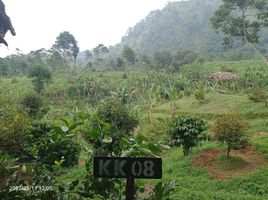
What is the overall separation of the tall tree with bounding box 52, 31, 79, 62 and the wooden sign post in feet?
190

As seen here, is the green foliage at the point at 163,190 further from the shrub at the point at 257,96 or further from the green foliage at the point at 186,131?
the shrub at the point at 257,96

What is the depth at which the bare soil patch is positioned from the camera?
11.2 meters

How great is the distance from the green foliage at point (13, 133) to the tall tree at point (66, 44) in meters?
46.5

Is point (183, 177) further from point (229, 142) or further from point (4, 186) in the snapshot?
point (4, 186)

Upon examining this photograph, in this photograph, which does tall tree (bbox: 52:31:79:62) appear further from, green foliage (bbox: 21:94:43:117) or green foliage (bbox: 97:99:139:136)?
green foliage (bbox: 97:99:139:136)

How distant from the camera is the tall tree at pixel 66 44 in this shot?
58.1 m

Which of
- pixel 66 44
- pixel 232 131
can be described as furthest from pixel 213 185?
pixel 66 44

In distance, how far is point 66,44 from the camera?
58844 millimetres

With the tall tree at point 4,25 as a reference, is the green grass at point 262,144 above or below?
below

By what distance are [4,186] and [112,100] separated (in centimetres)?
1418

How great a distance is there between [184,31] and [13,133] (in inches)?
3194

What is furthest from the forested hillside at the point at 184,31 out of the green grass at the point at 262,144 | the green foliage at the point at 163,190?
the green foliage at the point at 163,190
